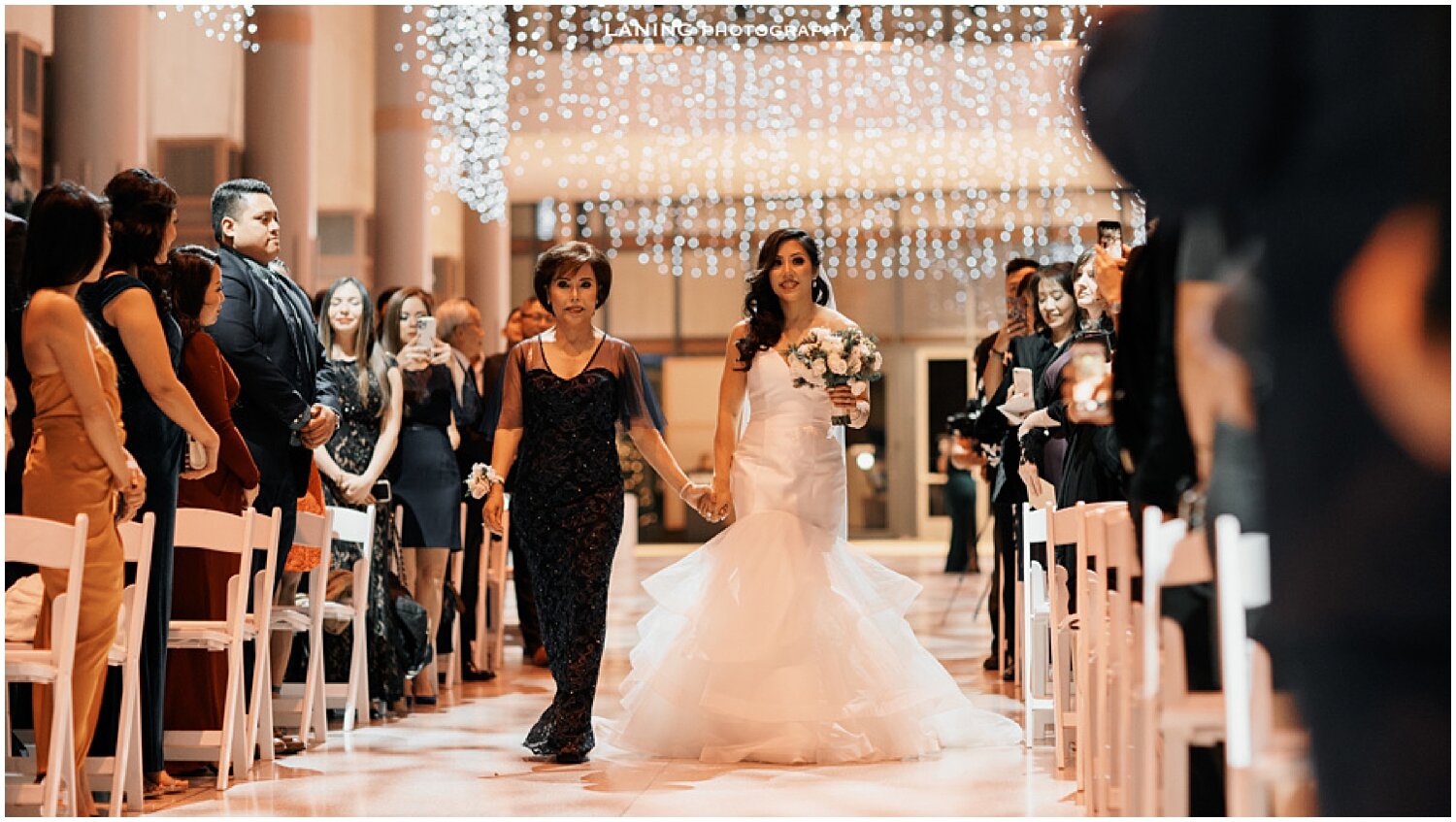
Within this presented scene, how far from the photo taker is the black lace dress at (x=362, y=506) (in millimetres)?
6500

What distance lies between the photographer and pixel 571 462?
211 inches

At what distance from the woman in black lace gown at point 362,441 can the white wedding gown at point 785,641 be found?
1.25m

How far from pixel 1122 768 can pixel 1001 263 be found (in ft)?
58.4

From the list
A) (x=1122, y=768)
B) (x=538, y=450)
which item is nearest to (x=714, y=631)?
(x=538, y=450)

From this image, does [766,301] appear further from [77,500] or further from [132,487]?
[77,500]

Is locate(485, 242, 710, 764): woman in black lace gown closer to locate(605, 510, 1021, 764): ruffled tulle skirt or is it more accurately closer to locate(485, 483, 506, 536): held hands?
locate(485, 483, 506, 536): held hands

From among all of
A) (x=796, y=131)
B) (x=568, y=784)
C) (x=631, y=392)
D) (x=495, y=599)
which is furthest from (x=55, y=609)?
(x=796, y=131)

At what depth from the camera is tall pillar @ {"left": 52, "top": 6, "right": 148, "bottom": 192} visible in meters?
9.88

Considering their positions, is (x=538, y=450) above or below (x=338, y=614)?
above

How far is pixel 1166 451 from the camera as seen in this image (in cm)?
203

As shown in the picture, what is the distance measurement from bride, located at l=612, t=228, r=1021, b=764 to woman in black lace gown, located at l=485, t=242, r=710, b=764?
0.28m

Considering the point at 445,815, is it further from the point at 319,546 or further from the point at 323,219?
the point at 323,219

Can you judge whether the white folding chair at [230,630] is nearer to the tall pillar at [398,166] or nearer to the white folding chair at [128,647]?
the white folding chair at [128,647]

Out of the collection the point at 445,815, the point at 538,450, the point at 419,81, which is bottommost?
the point at 445,815
